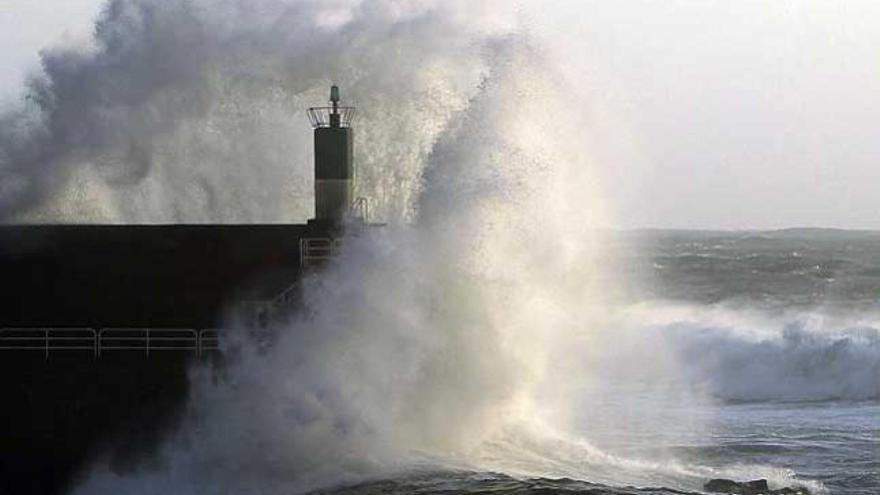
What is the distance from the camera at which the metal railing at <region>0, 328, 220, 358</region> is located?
63.8 feet

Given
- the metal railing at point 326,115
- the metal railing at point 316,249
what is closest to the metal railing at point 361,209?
the metal railing at point 316,249

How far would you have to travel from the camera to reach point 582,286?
80.0 ft

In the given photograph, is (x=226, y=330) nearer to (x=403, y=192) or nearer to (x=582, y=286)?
(x=403, y=192)

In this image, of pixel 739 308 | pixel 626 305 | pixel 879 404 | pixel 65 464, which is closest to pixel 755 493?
pixel 65 464

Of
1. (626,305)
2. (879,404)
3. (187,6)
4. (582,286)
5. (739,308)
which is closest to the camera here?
(582,286)

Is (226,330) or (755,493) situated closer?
(755,493)

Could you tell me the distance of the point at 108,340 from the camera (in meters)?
20.0

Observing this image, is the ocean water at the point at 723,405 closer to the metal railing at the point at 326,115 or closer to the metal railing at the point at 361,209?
the metal railing at the point at 361,209

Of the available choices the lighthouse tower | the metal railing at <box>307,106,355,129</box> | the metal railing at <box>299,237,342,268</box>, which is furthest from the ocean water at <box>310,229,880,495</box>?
the metal railing at <box>307,106,355,129</box>

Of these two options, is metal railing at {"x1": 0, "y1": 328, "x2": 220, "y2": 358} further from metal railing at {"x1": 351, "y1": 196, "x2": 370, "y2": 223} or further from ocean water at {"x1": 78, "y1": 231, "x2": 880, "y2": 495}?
metal railing at {"x1": 351, "y1": 196, "x2": 370, "y2": 223}

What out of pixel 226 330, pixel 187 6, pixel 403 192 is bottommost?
pixel 226 330

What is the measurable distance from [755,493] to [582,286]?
21.8 feet

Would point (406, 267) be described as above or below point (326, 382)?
above

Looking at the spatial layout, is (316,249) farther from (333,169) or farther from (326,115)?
(326,115)
